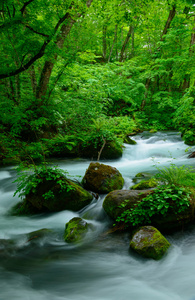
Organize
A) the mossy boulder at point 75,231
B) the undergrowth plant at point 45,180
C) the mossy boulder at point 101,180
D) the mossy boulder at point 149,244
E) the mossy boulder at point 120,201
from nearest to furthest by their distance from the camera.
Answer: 1. the mossy boulder at point 149,244
2. the mossy boulder at point 75,231
3. the mossy boulder at point 120,201
4. the undergrowth plant at point 45,180
5. the mossy boulder at point 101,180

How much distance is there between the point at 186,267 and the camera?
9.16ft

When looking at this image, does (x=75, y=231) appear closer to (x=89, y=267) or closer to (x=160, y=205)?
(x=89, y=267)

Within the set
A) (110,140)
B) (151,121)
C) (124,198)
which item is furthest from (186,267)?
(151,121)

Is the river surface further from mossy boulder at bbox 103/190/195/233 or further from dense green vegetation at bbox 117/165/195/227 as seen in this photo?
dense green vegetation at bbox 117/165/195/227

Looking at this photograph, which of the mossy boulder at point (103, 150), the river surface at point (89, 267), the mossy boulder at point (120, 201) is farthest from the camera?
the mossy boulder at point (103, 150)

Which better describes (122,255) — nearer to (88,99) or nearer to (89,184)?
(89,184)

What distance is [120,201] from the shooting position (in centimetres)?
378

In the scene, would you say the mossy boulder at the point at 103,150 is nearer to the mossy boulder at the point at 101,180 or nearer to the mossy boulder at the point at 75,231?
the mossy boulder at the point at 101,180

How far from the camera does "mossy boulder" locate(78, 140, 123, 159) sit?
27.6 ft

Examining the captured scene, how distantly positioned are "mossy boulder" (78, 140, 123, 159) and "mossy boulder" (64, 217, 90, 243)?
15.7 ft

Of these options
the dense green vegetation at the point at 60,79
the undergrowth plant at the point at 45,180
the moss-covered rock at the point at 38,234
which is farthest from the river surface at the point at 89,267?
the dense green vegetation at the point at 60,79

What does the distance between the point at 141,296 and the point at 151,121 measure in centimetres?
1557

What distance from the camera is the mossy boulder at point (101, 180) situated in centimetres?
508

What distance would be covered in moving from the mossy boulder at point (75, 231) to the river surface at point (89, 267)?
11 centimetres
